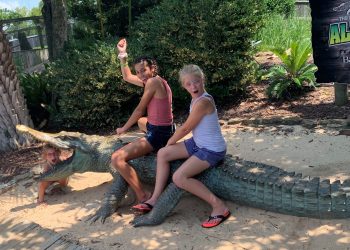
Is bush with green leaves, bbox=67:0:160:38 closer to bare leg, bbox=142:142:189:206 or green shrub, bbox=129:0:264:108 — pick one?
green shrub, bbox=129:0:264:108

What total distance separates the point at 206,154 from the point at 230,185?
0.37 meters

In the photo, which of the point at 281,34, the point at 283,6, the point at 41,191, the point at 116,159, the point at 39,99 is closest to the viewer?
the point at 116,159

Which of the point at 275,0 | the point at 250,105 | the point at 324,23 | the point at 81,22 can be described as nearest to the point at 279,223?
the point at 324,23


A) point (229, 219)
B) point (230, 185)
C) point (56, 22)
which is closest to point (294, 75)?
point (230, 185)

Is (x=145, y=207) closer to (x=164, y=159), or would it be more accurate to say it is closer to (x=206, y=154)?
(x=164, y=159)


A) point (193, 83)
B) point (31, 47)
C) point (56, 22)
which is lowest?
point (193, 83)

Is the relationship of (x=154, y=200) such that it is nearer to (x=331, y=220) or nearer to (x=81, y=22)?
(x=331, y=220)

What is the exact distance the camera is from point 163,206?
3816 millimetres

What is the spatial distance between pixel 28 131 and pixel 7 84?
8.00 feet

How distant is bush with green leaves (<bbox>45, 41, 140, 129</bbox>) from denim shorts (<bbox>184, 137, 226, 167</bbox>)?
3.22 metres

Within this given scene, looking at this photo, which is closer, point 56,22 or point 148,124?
point 148,124

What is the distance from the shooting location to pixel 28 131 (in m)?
4.30

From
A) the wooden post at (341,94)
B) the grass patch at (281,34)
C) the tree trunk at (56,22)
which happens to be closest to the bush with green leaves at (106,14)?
the tree trunk at (56,22)

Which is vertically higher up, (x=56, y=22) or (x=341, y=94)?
(x=56, y=22)
